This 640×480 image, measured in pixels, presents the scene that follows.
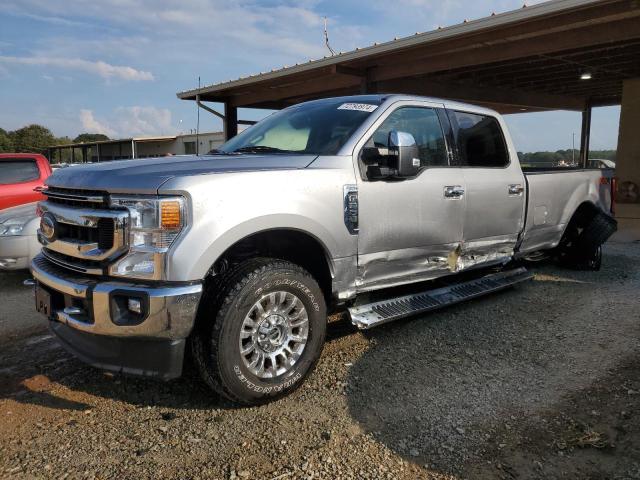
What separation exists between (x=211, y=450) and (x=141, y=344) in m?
0.67

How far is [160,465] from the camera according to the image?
249 centimetres

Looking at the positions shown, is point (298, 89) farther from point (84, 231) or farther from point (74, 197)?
point (84, 231)

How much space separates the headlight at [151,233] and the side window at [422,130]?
5.92 ft

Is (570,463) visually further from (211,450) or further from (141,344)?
(141,344)

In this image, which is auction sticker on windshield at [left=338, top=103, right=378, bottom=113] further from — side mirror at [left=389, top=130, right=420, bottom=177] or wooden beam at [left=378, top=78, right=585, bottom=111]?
wooden beam at [left=378, top=78, right=585, bottom=111]

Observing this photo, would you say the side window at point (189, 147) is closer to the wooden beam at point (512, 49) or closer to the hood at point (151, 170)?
the wooden beam at point (512, 49)

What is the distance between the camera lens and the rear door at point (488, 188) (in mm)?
4500

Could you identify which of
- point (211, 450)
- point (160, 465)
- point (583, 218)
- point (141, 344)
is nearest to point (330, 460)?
point (211, 450)

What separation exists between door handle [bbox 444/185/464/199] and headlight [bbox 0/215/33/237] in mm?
4970

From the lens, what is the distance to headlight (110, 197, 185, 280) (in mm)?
2677

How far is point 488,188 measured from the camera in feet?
15.2

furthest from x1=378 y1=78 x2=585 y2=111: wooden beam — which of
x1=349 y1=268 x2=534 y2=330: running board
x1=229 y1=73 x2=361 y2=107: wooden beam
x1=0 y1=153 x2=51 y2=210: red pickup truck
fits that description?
x1=349 y1=268 x2=534 y2=330: running board

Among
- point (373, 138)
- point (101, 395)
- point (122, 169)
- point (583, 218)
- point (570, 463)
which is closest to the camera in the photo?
point (570, 463)

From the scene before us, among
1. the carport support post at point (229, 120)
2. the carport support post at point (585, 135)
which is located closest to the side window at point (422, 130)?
the carport support post at point (229, 120)
